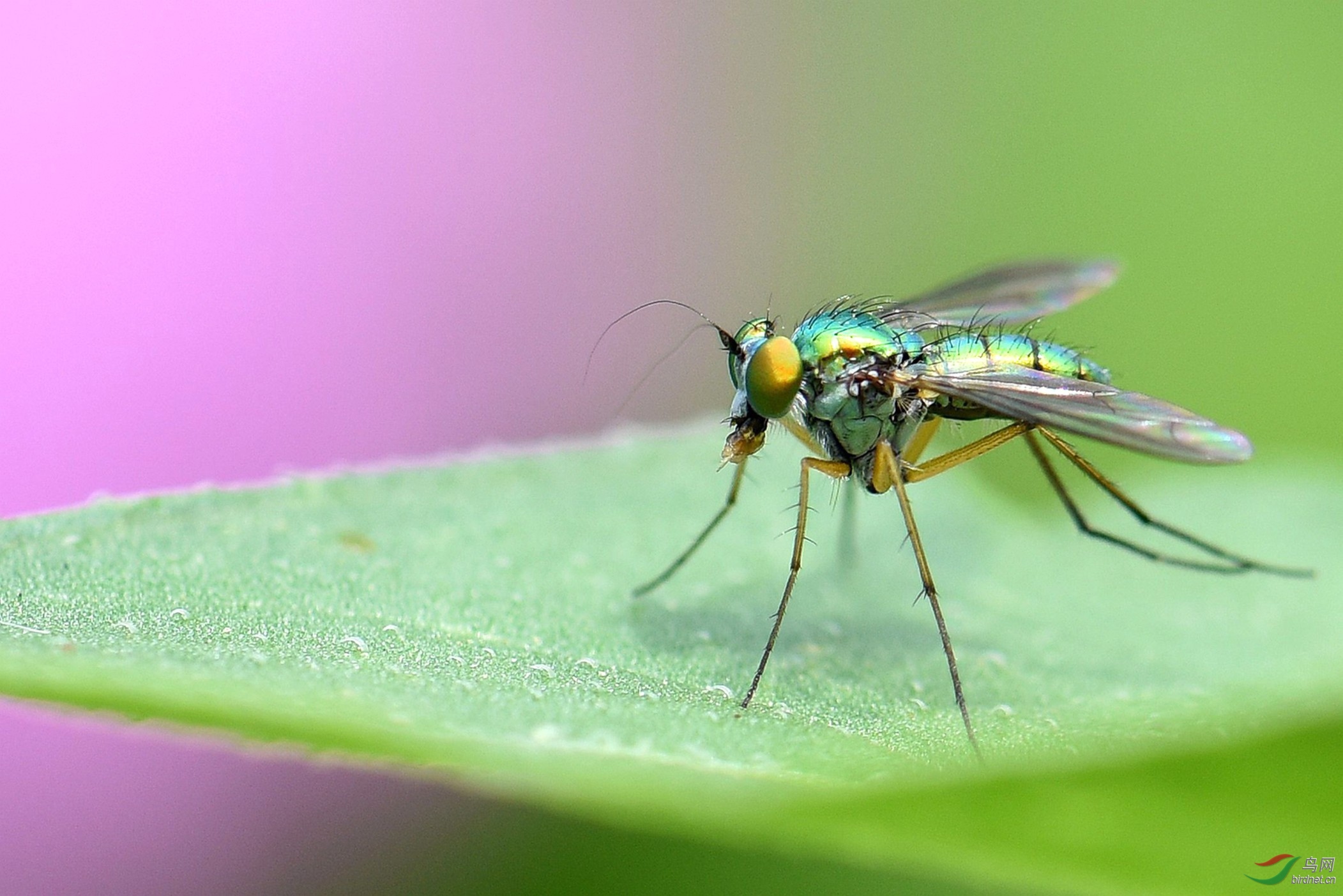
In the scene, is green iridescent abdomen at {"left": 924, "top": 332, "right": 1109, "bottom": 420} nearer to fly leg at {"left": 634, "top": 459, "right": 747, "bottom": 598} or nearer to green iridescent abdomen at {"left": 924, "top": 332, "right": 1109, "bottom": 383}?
green iridescent abdomen at {"left": 924, "top": 332, "right": 1109, "bottom": 383}

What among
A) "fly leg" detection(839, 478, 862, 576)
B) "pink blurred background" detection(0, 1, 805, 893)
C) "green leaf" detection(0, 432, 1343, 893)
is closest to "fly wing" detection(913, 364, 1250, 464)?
"green leaf" detection(0, 432, 1343, 893)

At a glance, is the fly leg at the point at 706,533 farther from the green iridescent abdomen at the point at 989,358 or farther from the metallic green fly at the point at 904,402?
the green iridescent abdomen at the point at 989,358

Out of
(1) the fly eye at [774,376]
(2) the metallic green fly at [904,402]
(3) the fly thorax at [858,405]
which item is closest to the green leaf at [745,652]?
(2) the metallic green fly at [904,402]

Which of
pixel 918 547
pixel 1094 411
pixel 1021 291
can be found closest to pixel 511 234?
pixel 1021 291

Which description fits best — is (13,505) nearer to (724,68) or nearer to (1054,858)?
(1054,858)

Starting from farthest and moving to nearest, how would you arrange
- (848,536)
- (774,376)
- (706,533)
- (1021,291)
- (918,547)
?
(1021,291) → (848,536) → (706,533) → (774,376) → (918,547)

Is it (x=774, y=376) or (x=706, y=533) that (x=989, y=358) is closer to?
(x=774, y=376)
